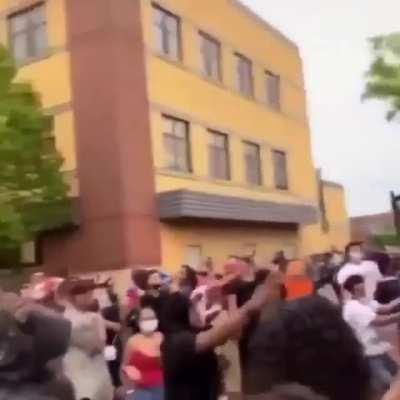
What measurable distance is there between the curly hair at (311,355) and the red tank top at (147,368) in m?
5.67

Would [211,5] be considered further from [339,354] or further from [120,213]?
[339,354]

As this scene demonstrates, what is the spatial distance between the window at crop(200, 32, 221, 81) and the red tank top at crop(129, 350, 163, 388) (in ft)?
69.8

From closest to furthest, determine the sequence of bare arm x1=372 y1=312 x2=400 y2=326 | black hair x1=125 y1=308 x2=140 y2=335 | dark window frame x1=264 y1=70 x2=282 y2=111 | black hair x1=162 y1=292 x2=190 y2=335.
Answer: black hair x1=162 y1=292 x2=190 y2=335 < bare arm x1=372 y1=312 x2=400 y2=326 < black hair x1=125 y1=308 x2=140 y2=335 < dark window frame x1=264 y1=70 x2=282 y2=111

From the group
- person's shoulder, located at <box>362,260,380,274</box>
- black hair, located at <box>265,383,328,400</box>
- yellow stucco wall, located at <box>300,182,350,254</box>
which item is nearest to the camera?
black hair, located at <box>265,383,328,400</box>

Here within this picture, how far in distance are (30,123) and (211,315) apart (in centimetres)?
1638

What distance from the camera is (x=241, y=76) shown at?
31.8 meters

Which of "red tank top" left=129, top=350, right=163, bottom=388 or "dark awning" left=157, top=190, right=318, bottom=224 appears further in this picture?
"dark awning" left=157, top=190, right=318, bottom=224

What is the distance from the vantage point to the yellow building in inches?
957

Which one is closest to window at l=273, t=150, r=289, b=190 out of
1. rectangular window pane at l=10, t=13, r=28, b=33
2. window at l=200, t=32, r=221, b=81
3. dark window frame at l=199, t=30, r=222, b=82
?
dark window frame at l=199, t=30, r=222, b=82

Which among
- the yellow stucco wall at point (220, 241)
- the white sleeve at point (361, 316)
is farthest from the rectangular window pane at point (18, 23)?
the white sleeve at point (361, 316)

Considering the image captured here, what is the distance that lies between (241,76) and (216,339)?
27900 mm

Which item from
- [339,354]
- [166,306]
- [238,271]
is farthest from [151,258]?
[339,354]

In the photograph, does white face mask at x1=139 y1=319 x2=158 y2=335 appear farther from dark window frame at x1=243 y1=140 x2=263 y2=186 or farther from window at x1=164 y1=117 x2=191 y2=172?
dark window frame at x1=243 y1=140 x2=263 y2=186

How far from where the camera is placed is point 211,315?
7.54 m
